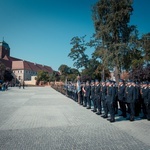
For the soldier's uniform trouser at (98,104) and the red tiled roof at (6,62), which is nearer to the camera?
the soldier's uniform trouser at (98,104)

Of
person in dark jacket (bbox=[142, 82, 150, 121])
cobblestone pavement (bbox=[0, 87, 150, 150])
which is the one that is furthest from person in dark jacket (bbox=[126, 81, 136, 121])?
cobblestone pavement (bbox=[0, 87, 150, 150])


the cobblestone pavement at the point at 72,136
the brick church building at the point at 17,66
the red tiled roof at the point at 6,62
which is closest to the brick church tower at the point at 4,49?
the brick church building at the point at 17,66

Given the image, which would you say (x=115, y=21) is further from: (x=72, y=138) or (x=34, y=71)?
(x=34, y=71)

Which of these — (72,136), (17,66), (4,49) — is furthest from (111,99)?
(4,49)

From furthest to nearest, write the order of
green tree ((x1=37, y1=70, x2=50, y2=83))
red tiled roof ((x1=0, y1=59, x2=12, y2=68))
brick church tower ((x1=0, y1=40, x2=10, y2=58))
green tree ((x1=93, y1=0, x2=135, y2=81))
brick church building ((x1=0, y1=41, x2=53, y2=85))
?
brick church tower ((x1=0, y1=40, x2=10, y2=58))
brick church building ((x1=0, y1=41, x2=53, y2=85))
red tiled roof ((x1=0, y1=59, x2=12, y2=68))
green tree ((x1=37, y1=70, x2=50, y2=83))
green tree ((x1=93, y1=0, x2=135, y2=81))

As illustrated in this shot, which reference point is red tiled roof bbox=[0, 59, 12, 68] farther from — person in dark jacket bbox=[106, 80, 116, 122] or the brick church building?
person in dark jacket bbox=[106, 80, 116, 122]

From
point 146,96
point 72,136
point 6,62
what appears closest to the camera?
point 72,136

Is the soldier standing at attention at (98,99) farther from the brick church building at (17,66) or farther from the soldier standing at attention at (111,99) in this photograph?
the brick church building at (17,66)

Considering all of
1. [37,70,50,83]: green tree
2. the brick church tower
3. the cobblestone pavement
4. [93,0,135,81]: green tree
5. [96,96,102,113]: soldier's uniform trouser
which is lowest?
the cobblestone pavement

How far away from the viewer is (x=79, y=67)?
166 feet

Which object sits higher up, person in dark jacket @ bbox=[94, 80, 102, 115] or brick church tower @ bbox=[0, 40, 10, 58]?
brick church tower @ bbox=[0, 40, 10, 58]

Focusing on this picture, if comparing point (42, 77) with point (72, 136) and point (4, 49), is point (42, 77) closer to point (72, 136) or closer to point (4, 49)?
point (4, 49)

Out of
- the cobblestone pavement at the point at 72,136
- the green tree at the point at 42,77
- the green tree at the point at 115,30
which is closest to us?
the cobblestone pavement at the point at 72,136

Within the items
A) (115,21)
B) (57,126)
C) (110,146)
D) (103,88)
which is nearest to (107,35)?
(115,21)
